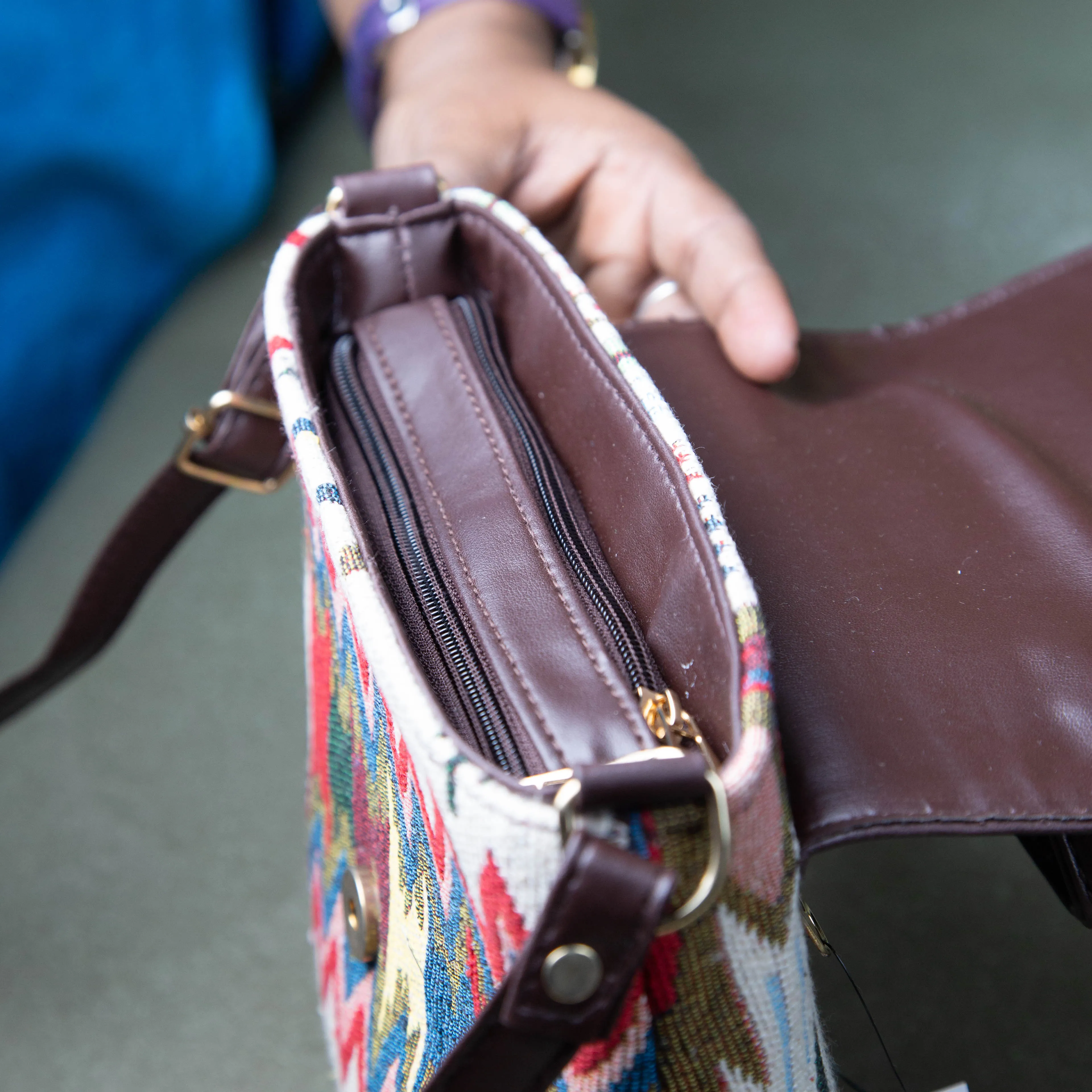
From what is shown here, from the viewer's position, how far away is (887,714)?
37 centimetres

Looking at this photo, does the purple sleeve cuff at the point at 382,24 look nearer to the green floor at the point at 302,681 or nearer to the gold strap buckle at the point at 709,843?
the green floor at the point at 302,681

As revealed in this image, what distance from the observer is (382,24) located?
35.3 inches

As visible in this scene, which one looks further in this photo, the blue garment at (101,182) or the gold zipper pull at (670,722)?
the blue garment at (101,182)

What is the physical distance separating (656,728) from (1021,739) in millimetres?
145

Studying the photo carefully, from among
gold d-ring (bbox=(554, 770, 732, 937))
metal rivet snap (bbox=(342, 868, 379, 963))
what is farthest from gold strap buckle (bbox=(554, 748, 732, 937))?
metal rivet snap (bbox=(342, 868, 379, 963))

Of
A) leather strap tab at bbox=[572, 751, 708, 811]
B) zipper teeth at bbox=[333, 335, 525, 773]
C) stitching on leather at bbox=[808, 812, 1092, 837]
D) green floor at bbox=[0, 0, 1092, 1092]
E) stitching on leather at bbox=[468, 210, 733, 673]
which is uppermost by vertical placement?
stitching on leather at bbox=[468, 210, 733, 673]

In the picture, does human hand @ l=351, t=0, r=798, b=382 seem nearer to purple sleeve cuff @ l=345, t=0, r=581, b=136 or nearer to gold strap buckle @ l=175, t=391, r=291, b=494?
purple sleeve cuff @ l=345, t=0, r=581, b=136

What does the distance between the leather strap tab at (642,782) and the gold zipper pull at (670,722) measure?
0.04m

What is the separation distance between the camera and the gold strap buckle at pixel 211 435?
57 centimetres

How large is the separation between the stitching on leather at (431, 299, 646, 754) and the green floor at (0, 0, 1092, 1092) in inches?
5.4

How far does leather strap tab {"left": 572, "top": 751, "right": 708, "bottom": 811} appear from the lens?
27 centimetres

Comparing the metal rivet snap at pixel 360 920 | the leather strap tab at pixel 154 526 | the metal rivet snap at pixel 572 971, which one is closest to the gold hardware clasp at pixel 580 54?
the leather strap tab at pixel 154 526

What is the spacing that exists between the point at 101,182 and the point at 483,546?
0.92 meters

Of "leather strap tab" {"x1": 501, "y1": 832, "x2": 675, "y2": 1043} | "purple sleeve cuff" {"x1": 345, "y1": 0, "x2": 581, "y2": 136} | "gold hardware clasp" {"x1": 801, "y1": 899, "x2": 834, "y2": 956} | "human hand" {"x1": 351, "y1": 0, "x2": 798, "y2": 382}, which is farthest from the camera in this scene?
"purple sleeve cuff" {"x1": 345, "y1": 0, "x2": 581, "y2": 136}
